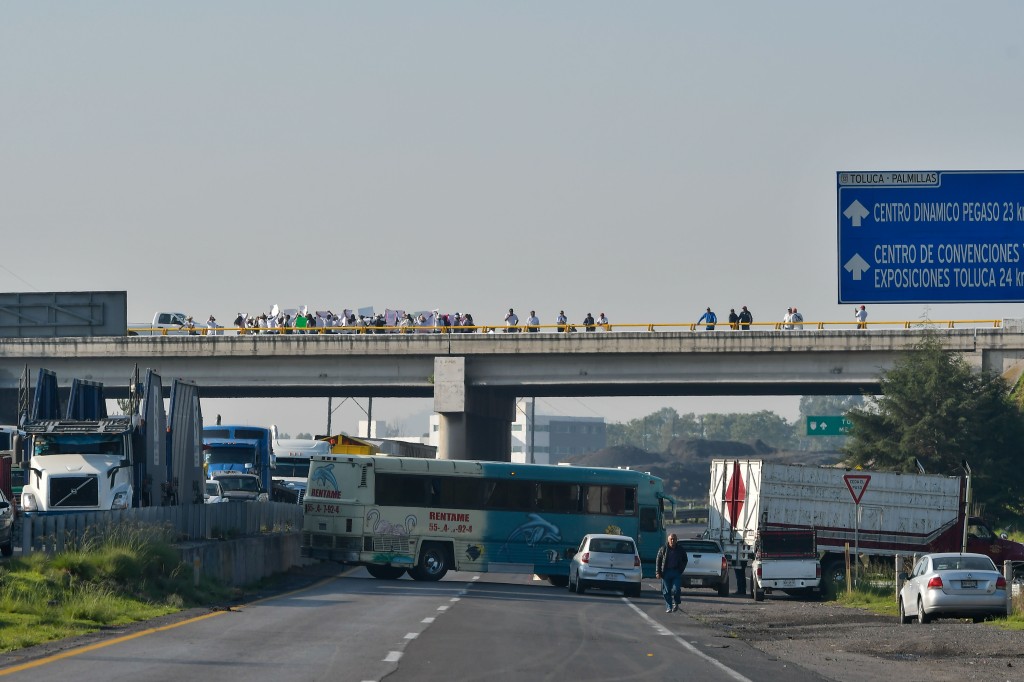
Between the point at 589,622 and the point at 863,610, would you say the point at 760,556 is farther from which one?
the point at 589,622

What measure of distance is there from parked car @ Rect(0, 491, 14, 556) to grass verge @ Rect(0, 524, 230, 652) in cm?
251

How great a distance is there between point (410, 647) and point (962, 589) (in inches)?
466

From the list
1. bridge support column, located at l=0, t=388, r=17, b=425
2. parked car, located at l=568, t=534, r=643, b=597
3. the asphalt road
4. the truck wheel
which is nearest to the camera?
the asphalt road

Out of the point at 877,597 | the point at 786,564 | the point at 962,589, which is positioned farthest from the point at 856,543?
the point at 962,589

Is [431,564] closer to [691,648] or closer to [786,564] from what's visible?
[786,564]

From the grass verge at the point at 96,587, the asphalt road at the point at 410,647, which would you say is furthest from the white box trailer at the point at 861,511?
the grass verge at the point at 96,587

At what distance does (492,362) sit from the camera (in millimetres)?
66375

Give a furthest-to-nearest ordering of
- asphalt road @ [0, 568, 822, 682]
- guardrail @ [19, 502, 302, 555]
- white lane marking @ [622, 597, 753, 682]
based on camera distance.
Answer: guardrail @ [19, 502, 302, 555], white lane marking @ [622, 597, 753, 682], asphalt road @ [0, 568, 822, 682]

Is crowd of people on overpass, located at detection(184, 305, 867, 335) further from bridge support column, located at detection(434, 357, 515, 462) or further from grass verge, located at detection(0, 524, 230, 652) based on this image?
grass verge, located at detection(0, 524, 230, 652)

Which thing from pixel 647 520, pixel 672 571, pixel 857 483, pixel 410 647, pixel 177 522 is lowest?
pixel 410 647

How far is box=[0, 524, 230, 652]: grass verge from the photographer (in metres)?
20.7

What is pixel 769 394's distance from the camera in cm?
6675

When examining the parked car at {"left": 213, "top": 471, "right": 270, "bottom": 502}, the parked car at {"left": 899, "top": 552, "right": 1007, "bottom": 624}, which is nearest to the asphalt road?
the parked car at {"left": 899, "top": 552, "right": 1007, "bottom": 624}

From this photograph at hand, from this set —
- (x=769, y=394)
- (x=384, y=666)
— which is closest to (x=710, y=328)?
(x=769, y=394)
